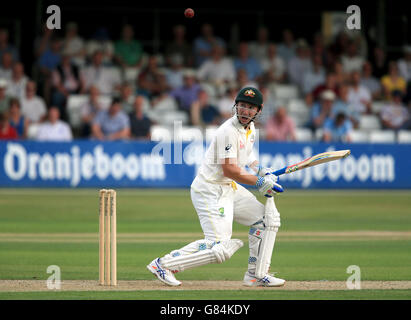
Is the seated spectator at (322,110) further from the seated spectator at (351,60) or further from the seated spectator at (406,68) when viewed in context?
the seated spectator at (406,68)

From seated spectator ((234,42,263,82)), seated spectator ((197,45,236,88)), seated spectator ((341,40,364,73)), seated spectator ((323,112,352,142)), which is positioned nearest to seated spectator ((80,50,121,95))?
seated spectator ((197,45,236,88))

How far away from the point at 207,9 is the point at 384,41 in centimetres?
520

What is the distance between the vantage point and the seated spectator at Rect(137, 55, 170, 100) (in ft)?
64.9

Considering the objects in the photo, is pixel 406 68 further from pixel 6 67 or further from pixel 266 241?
pixel 266 241

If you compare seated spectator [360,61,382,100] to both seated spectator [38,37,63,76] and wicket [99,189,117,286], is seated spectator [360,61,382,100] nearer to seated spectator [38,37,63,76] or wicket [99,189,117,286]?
seated spectator [38,37,63,76]

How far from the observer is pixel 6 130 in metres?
17.9

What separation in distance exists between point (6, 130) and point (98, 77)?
9.11 feet

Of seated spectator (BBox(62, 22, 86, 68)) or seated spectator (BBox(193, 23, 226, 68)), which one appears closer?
seated spectator (BBox(62, 22, 86, 68))

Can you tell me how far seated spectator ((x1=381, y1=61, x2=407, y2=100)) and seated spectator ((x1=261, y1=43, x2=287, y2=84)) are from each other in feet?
8.52

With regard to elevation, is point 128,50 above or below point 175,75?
above

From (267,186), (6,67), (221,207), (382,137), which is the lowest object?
(221,207)

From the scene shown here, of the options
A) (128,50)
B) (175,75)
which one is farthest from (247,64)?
(128,50)
